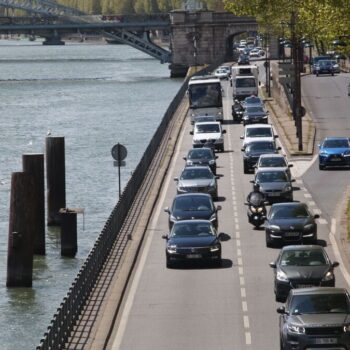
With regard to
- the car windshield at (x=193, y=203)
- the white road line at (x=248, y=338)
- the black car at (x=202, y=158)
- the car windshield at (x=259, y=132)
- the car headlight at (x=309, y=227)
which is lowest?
the white road line at (x=248, y=338)

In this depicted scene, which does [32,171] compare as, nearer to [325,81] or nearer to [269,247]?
[269,247]

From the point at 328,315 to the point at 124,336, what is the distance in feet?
17.3

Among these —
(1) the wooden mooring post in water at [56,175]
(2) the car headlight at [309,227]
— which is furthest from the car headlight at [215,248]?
(1) the wooden mooring post in water at [56,175]

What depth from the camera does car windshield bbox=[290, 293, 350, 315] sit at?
29266 millimetres

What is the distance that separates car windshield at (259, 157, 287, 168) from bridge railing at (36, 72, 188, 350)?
15.8ft

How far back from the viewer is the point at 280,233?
1716 inches

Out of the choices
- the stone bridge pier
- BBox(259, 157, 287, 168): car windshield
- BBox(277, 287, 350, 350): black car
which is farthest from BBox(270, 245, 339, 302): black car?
the stone bridge pier

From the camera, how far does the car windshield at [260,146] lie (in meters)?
66.4

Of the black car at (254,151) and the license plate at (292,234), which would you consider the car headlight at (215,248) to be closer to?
the license plate at (292,234)

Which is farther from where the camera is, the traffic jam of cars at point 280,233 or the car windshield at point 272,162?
the car windshield at point 272,162

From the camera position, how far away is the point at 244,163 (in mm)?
65562

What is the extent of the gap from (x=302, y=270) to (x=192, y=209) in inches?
489

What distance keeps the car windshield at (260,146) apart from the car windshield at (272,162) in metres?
6.23

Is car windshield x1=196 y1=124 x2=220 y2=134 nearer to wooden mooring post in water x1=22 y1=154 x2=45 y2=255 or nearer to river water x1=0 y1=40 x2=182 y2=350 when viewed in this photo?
river water x1=0 y1=40 x2=182 y2=350
